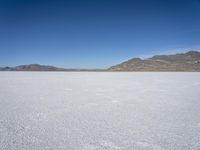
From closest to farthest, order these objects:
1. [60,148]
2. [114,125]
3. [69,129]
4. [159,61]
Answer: [60,148], [69,129], [114,125], [159,61]

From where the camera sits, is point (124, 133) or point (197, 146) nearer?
point (197, 146)

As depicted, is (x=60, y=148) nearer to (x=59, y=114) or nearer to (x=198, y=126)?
(x=59, y=114)

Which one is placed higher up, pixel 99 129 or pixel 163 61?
pixel 163 61

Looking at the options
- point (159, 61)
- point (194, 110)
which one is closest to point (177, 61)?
point (159, 61)

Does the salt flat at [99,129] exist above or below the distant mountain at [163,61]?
below

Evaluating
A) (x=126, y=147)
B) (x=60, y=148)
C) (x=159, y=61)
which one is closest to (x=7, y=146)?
(x=60, y=148)

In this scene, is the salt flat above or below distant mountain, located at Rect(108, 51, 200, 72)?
below

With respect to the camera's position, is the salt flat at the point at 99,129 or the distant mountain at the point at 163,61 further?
the distant mountain at the point at 163,61

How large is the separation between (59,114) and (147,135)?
6.47 feet

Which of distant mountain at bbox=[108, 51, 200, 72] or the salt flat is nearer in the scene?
the salt flat

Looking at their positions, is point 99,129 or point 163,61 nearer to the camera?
point 99,129

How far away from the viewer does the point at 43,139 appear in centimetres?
253

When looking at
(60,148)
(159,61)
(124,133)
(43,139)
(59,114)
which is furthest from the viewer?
(159,61)

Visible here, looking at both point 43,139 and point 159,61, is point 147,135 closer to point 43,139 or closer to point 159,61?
point 43,139
